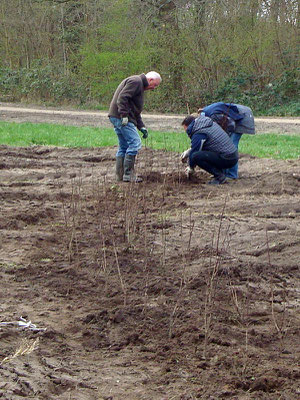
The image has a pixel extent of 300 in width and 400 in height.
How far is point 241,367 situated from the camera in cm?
350

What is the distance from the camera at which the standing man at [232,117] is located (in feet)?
29.8

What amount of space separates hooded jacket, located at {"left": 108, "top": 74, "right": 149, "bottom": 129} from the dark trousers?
1163mm

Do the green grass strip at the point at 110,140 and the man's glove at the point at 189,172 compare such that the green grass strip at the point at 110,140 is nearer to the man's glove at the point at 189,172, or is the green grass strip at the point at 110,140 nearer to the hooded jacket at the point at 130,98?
the hooded jacket at the point at 130,98

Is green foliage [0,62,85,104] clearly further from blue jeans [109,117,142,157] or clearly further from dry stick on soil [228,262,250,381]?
dry stick on soil [228,262,250,381]

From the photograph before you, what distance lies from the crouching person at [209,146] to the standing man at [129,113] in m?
0.84

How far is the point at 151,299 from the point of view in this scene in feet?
15.0

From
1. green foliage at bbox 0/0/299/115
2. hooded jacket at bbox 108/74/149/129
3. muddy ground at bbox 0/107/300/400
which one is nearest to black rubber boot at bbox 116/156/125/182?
hooded jacket at bbox 108/74/149/129

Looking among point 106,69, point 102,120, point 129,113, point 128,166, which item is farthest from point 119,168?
point 106,69

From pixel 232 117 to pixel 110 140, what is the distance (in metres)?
4.93

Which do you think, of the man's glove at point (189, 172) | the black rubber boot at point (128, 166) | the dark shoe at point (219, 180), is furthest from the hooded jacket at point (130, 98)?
the dark shoe at point (219, 180)

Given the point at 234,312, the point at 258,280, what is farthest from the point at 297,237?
the point at 234,312

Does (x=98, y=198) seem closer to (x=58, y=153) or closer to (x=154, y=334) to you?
(x=154, y=334)

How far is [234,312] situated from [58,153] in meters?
8.22

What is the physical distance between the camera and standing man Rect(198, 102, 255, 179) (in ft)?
29.8
